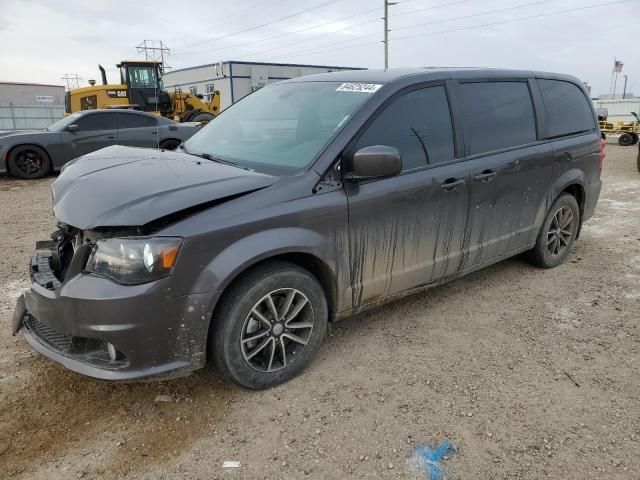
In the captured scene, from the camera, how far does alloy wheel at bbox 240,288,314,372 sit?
2.72 metres

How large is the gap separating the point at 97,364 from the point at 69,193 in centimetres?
98

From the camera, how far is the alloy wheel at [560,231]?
4707 mm

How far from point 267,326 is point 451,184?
163 centimetres

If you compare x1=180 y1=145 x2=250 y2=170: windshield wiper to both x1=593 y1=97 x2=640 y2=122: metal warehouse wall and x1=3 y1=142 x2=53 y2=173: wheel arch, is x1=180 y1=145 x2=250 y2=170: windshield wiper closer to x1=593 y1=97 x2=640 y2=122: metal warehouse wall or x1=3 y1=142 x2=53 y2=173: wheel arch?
x1=3 y1=142 x2=53 y2=173: wheel arch

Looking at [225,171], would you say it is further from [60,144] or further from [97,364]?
[60,144]

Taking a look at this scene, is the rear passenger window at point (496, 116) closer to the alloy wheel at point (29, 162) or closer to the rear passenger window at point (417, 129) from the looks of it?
the rear passenger window at point (417, 129)

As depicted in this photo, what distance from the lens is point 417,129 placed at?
132 inches

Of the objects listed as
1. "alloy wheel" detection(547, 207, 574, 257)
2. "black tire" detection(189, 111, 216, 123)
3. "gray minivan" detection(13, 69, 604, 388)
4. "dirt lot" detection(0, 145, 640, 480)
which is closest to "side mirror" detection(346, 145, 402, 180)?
"gray minivan" detection(13, 69, 604, 388)

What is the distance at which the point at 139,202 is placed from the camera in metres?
2.42

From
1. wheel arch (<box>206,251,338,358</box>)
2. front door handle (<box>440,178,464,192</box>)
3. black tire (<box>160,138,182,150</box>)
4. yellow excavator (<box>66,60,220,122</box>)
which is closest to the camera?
wheel arch (<box>206,251,338,358</box>)

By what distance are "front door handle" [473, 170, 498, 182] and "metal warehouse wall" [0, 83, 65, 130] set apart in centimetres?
3107

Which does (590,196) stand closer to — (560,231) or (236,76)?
(560,231)

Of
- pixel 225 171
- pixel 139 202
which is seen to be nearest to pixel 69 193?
pixel 139 202

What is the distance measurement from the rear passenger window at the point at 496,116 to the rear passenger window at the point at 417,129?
0.74 ft
